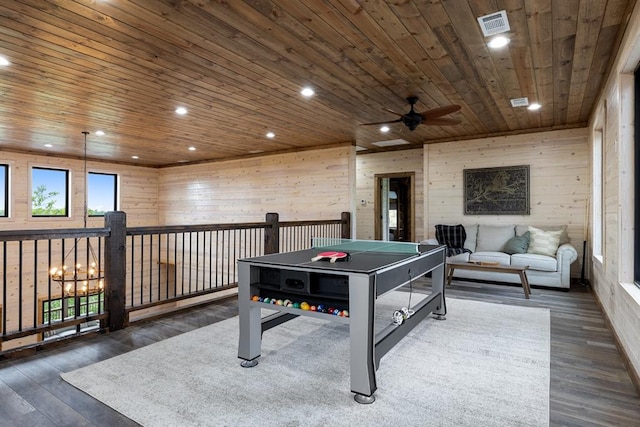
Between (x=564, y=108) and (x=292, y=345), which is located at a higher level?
(x=564, y=108)

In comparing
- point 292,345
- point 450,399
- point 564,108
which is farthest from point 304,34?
point 564,108

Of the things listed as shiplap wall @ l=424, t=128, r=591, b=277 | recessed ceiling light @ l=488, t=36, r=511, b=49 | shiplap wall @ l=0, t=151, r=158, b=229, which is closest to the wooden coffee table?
shiplap wall @ l=424, t=128, r=591, b=277

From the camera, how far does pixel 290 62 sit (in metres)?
3.42

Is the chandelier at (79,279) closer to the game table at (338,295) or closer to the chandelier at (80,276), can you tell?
the chandelier at (80,276)

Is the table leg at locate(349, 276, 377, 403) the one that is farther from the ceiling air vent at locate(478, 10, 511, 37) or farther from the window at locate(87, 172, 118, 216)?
the window at locate(87, 172, 118, 216)

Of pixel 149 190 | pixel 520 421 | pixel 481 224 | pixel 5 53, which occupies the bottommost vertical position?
pixel 520 421

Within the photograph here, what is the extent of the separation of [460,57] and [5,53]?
3.98 metres

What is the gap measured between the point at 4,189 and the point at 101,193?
78.9 inches

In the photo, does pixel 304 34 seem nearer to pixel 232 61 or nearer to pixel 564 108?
pixel 232 61

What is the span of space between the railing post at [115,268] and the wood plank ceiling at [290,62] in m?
1.50

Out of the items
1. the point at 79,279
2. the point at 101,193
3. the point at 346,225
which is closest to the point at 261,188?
the point at 346,225

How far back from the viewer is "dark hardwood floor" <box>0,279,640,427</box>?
6.52 ft

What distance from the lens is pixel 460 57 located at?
3.33 meters

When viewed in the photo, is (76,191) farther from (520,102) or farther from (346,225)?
(520,102)
